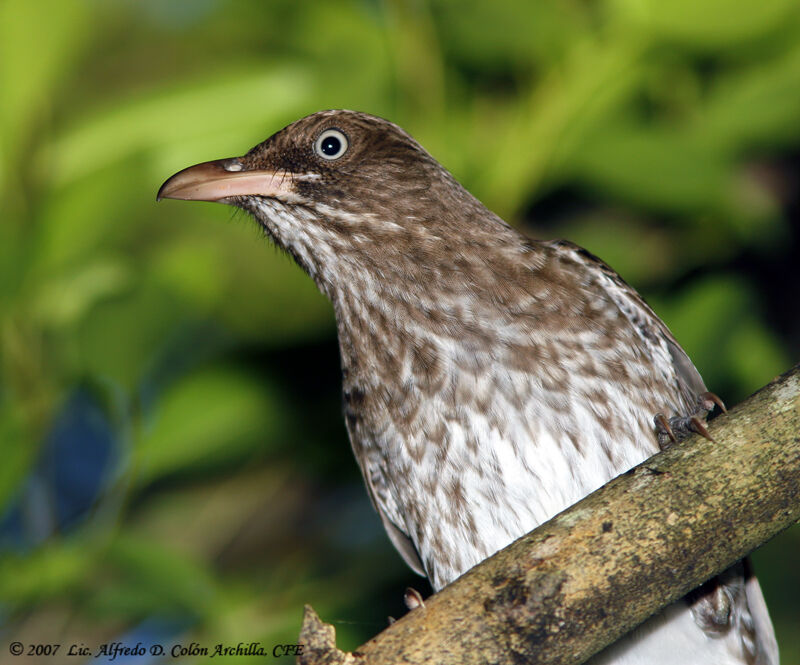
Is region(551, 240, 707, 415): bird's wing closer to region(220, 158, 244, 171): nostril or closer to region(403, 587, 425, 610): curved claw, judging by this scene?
region(220, 158, 244, 171): nostril

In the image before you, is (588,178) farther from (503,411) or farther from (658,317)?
(503,411)

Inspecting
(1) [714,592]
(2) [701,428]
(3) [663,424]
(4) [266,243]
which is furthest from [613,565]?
(4) [266,243]

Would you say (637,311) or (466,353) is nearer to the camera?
(466,353)

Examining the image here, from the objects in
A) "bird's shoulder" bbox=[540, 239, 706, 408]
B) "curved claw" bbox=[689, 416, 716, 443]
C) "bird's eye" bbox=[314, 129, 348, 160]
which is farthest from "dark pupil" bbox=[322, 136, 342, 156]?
"curved claw" bbox=[689, 416, 716, 443]

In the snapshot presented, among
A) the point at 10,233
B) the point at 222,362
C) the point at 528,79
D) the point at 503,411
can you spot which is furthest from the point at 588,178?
the point at 10,233

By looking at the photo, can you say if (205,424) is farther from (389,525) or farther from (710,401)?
(710,401)

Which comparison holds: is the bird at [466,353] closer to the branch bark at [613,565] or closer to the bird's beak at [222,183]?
the bird's beak at [222,183]
